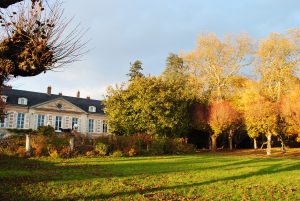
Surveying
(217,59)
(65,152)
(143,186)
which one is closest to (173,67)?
(217,59)

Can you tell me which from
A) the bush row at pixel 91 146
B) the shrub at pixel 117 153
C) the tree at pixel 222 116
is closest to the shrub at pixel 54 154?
the bush row at pixel 91 146

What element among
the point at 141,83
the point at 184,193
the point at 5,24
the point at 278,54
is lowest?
the point at 184,193

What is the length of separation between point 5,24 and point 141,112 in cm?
2826

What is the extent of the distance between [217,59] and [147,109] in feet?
42.8

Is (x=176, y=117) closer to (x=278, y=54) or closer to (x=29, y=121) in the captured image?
(x=278, y=54)

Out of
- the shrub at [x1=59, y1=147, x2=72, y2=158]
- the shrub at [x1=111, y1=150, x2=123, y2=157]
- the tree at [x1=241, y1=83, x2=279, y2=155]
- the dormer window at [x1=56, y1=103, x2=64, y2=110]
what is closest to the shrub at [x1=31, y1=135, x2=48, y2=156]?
the shrub at [x1=59, y1=147, x2=72, y2=158]

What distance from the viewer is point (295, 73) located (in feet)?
130

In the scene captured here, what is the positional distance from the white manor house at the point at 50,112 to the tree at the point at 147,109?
43.2 feet

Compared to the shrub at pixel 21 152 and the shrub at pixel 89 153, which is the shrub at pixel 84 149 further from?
the shrub at pixel 21 152

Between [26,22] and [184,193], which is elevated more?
[26,22]

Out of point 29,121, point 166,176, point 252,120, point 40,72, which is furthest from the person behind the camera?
point 29,121

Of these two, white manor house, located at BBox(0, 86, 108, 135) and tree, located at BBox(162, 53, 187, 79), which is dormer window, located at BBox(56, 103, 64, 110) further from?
tree, located at BBox(162, 53, 187, 79)

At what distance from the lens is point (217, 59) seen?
4281 centimetres

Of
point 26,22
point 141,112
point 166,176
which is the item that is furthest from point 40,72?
point 141,112
